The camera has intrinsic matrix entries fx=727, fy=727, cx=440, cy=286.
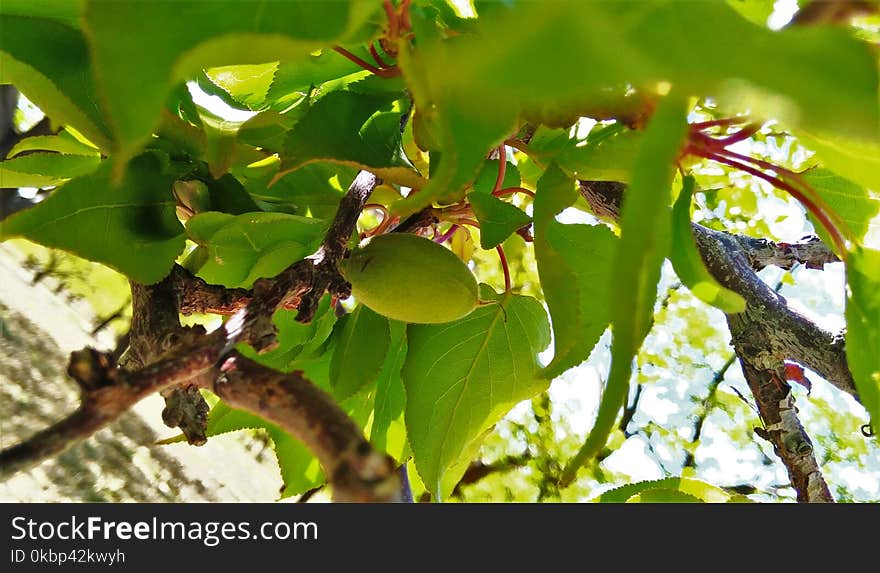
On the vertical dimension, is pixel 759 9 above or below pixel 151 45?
above

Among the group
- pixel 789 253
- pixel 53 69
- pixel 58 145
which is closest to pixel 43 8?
pixel 53 69

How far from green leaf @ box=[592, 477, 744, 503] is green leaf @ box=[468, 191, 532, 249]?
0.19 metres

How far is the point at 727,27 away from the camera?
0.56ft

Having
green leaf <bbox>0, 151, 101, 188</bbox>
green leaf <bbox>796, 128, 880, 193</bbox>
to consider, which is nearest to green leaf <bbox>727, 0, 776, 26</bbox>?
green leaf <bbox>796, 128, 880, 193</bbox>

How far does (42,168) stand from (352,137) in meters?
0.20

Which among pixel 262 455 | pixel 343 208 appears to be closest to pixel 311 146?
pixel 343 208

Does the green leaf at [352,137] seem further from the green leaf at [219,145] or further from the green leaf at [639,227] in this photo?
the green leaf at [639,227]

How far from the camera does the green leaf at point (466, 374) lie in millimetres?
494

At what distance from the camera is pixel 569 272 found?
36 cm

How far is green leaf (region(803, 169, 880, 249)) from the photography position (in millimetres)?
413

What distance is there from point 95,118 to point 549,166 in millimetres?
254

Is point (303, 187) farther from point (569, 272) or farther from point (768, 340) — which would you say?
point (768, 340)

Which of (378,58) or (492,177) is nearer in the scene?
(378,58)
